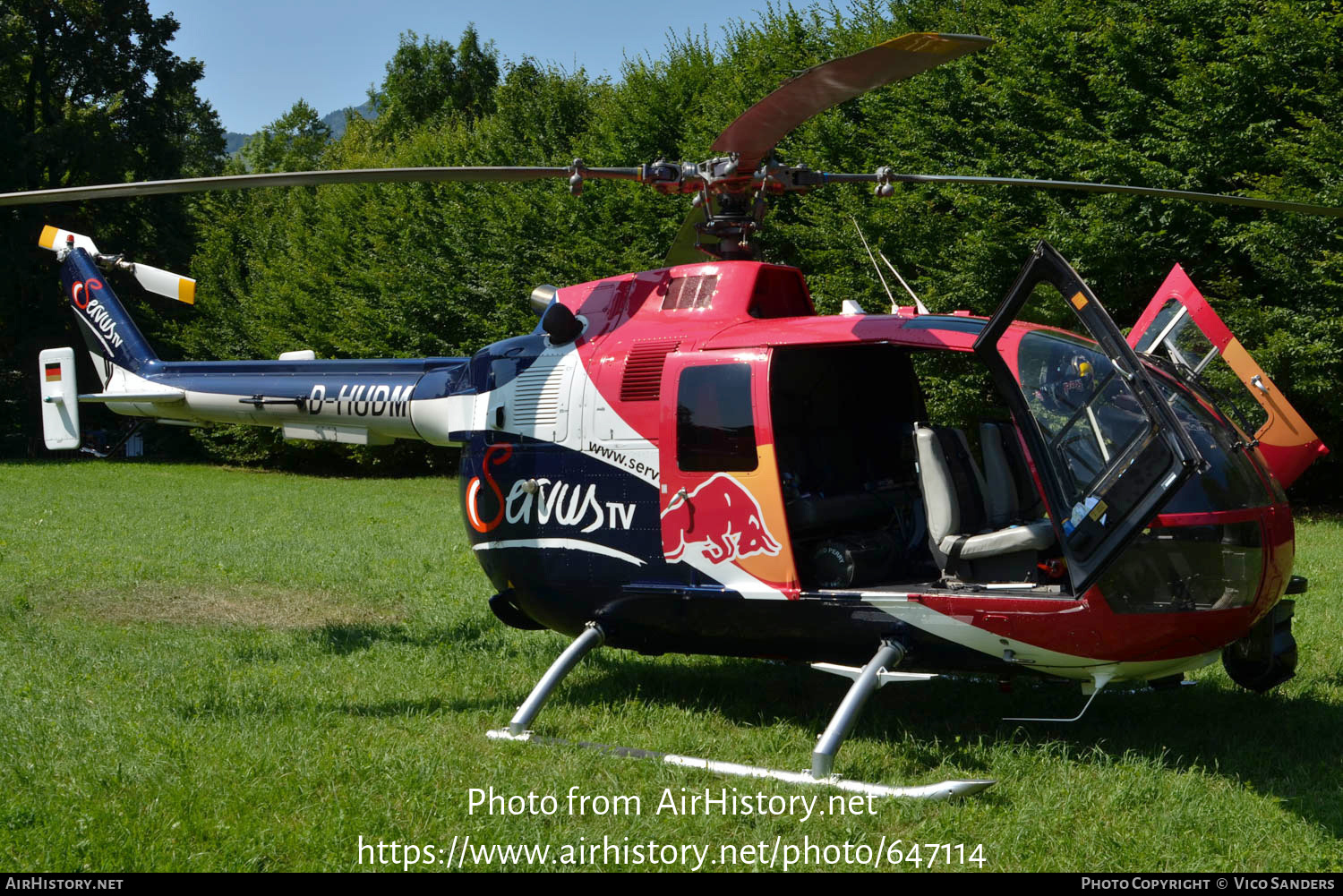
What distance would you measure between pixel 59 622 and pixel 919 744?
666 cm

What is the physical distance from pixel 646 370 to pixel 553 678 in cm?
168

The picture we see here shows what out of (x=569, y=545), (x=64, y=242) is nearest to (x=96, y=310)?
(x=64, y=242)

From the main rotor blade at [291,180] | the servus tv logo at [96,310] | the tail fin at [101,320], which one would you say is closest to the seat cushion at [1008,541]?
the main rotor blade at [291,180]

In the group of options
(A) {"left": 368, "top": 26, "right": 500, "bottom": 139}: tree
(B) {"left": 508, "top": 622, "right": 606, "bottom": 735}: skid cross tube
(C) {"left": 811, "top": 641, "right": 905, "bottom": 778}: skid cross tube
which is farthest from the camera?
(A) {"left": 368, "top": 26, "right": 500, "bottom": 139}: tree

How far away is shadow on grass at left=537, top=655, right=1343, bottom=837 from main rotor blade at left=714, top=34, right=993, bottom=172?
2.99m

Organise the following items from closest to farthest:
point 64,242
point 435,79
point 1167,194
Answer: point 1167,194
point 64,242
point 435,79

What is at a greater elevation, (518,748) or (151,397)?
(151,397)

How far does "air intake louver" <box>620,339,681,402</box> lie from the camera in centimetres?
570

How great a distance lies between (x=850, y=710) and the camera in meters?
4.78

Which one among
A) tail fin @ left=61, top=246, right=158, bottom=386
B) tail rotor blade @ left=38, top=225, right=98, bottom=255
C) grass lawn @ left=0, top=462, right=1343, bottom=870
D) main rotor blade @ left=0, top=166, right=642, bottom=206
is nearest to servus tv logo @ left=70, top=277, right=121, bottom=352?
tail fin @ left=61, top=246, right=158, bottom=386

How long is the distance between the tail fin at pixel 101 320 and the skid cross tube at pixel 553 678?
4740 millimetres

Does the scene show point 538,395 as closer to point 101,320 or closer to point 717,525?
point 717,525

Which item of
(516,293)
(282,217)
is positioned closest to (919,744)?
(516,293)

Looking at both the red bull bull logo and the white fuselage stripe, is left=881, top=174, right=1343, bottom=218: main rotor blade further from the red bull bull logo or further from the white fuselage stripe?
the white fuselage stripe
